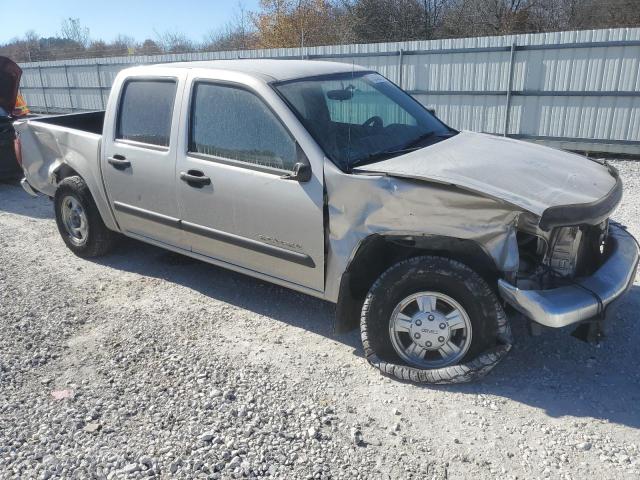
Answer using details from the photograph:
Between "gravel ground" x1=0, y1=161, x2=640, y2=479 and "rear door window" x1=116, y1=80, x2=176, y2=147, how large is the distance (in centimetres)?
140

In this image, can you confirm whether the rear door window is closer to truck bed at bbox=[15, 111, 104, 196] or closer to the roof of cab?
the roof of cab

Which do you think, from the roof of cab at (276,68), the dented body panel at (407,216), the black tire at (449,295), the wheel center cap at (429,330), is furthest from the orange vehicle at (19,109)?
the wheel center cap at (429,330)

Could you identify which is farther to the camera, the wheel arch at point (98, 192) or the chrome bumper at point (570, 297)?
the wheel arch at point (98, 192)

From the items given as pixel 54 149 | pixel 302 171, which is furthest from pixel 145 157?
pixel 54 149

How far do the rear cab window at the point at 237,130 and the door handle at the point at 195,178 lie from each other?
6.1 inches

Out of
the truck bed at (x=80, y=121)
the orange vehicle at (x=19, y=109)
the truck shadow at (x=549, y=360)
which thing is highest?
the truck bed at (x=80, y=121)

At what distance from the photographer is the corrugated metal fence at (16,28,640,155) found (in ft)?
32.6

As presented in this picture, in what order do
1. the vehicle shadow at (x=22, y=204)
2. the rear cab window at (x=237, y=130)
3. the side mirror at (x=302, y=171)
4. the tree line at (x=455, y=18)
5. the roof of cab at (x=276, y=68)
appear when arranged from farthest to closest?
the tree line at (x=455, y=18), the vehicle shadow at (x=22, y=204), the roof of cab at (x=276, y=68), the rear cab window at (x=237, y=130), the side mirror at (x=302, y=171)

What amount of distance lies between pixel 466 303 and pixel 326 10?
2672cm

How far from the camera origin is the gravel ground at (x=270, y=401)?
270 centimetres

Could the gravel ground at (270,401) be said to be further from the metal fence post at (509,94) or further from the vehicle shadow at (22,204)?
the metal fence post at (509,94)

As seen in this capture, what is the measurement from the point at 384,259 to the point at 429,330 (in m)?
0.56

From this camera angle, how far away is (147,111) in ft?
14.9

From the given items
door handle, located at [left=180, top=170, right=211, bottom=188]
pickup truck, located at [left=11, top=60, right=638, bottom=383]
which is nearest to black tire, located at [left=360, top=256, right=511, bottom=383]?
pickup truck, located at [left=11, top=60, right=638, bottom=383]
